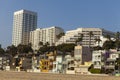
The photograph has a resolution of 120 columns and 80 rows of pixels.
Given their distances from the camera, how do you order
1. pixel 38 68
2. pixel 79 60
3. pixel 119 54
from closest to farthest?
pixel 119 54 → pixel 79 60 → pixel 38 68

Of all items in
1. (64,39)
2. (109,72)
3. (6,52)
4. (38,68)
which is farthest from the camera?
(64,39)

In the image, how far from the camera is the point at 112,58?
309 ft

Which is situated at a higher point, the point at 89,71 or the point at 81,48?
the point at 81,48

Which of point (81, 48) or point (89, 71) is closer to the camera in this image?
point (89, 71)

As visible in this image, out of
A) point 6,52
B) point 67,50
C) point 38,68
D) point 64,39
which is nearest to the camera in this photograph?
point 38,68

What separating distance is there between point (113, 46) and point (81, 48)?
883 inches

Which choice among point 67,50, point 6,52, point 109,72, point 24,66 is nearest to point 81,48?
point 109,72

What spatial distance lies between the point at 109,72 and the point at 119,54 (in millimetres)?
8456

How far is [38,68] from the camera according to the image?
125 m

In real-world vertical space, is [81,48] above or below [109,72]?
above

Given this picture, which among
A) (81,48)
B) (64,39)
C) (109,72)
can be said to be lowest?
(109,72)

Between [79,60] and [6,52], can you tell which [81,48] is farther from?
[6,52]

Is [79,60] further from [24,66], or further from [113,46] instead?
[24,66]

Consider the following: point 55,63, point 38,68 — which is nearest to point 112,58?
point 55,63
